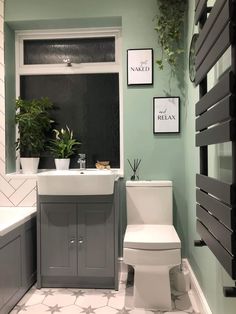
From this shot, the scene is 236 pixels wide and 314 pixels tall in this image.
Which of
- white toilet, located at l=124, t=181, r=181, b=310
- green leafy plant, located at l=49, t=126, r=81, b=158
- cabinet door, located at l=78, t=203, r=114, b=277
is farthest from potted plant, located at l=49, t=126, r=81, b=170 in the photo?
white toilet, located at l=124, t=181, r=181, b=310

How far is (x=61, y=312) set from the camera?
6.70 feet

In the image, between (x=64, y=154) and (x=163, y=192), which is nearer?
(x=163, y=192)

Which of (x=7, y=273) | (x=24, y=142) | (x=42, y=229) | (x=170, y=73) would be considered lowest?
(x=7, y=273)

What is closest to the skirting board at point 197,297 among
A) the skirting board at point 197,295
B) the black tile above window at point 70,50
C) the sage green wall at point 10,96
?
the skirting board at point 197,295

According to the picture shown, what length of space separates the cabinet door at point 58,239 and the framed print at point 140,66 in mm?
1249

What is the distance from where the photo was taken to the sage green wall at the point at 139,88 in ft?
8.94

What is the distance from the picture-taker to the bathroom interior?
6.84ft

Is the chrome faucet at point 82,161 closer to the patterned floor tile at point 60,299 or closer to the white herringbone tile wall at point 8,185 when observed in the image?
the white herringbone tile wall at point 8,185

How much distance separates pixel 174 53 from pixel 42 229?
1.85 metres

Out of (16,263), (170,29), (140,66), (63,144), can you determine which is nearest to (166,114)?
(140,66)

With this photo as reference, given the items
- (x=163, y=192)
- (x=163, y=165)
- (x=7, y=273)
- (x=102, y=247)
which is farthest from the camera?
(x=163, y=165)

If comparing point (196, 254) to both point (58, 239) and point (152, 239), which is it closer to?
point (152, 239)

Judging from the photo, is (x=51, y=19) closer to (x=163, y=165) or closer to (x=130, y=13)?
(x=130, y=13)

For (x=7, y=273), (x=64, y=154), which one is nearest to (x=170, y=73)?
(x=64, y=154)
